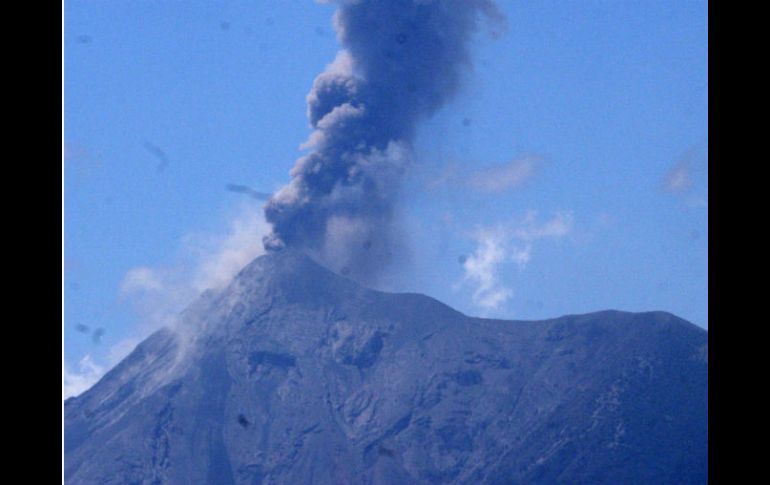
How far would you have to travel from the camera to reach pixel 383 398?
85438mm

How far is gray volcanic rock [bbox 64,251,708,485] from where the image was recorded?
7275 centimetres

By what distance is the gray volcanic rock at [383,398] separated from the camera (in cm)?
7275

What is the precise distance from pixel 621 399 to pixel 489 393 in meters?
12.0

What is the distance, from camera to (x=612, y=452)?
7081cm
